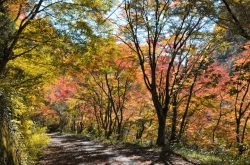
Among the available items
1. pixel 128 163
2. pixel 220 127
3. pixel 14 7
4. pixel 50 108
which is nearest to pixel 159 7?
pixel 14 7

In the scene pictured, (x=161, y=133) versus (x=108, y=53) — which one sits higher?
(x=108, y=53)

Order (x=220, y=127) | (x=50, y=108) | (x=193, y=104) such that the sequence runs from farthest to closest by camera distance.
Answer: (x=50, y=108) → (x=220, y=127) → (x=193, y=104)

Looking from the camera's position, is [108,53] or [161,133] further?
[108,53]

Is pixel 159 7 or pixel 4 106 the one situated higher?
pixel 159 7

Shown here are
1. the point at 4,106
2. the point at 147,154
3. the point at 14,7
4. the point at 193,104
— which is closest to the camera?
the point at 4,106

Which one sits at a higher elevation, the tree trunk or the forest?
the forest

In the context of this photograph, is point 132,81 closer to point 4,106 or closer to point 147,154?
point 147,154

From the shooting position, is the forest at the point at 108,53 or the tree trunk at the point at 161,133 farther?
the tree trunk at the point at 161,133

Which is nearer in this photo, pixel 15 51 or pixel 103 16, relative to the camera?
pixel 15 51

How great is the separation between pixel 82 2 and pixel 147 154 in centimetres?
780

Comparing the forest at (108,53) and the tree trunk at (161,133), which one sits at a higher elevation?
the forest at (108,53)

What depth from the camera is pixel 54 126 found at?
55.6 m

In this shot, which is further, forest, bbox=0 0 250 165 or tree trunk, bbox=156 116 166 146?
tree trunk, bbox=156 116 166 146

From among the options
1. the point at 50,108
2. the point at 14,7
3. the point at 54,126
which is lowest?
the point at 54,126
